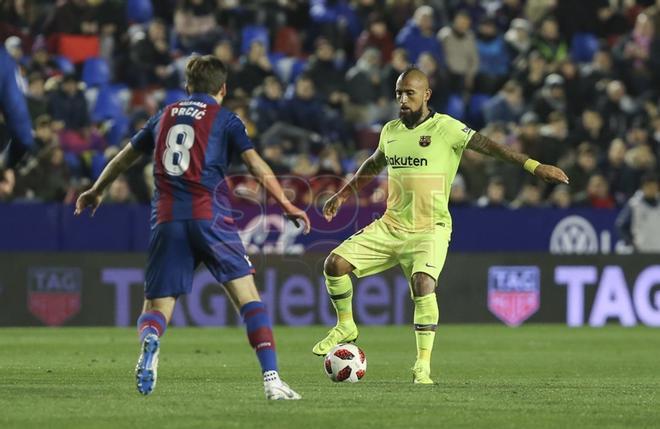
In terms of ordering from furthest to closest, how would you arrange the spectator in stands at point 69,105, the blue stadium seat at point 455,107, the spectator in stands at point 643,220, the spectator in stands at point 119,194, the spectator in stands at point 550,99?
the blue stadium seat at point 455,107 < the spectator in stands at point 550,99 < the spectator in stands at point 69,105 < the spectator in stands at point 643,220 < the spectator in stands at point 119,194

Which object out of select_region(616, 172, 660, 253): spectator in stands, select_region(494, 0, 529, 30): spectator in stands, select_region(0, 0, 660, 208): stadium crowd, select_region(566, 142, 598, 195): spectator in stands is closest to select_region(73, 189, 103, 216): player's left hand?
select_region(0, 0, 660, 208): stadium crowd

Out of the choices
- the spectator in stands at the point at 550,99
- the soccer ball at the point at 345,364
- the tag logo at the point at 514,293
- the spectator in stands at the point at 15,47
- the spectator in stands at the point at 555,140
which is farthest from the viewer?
the spectator in stands at the point at 550,99

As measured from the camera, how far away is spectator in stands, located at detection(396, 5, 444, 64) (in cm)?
2359

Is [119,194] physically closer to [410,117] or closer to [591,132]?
[591,132]

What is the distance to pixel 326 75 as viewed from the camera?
22.6 meters

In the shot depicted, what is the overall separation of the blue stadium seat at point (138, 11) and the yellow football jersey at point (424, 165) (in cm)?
1259

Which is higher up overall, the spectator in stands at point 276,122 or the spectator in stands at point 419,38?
the spectator in stands at point 419,38

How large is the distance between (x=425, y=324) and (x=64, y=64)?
1245 cm

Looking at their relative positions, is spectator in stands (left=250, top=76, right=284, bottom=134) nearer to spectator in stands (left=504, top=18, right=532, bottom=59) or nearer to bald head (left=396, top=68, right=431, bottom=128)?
spectator in stands (left=504, top=18, right=532, bottom=59)

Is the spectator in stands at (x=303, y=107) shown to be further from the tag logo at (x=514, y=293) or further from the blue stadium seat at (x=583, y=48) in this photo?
the blue stadium seat at (x=583, y=48)

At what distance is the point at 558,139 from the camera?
72.8ft

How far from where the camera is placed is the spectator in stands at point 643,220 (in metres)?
20.2

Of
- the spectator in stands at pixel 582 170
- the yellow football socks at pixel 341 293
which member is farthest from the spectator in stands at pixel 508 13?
the yellow football socks at pixel 341 293

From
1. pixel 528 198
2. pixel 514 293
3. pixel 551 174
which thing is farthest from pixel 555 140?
pixel 551 174
